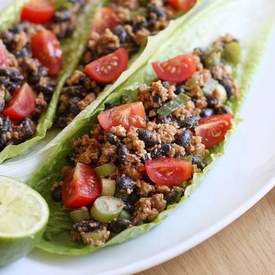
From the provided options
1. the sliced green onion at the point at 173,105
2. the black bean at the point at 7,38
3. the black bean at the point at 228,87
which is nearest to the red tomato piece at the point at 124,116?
the sliced green onion at the point at 173,105

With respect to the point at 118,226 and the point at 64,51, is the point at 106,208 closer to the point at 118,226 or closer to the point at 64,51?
the point at 118,226

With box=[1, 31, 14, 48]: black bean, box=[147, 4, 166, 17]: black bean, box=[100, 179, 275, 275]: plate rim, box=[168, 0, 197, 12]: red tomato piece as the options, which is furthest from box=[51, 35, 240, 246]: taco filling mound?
box=[1, 31, 14, 48]: black bean

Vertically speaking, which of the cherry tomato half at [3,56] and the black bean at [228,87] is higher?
the cherry tomato half at [3,56]

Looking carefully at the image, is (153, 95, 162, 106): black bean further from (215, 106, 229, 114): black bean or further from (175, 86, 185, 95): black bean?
(215, 106, 229, 114): black bean

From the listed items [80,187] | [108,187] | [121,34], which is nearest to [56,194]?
[80,187]

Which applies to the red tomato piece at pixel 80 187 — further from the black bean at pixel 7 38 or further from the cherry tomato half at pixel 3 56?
the black bean at pixel 7 38
